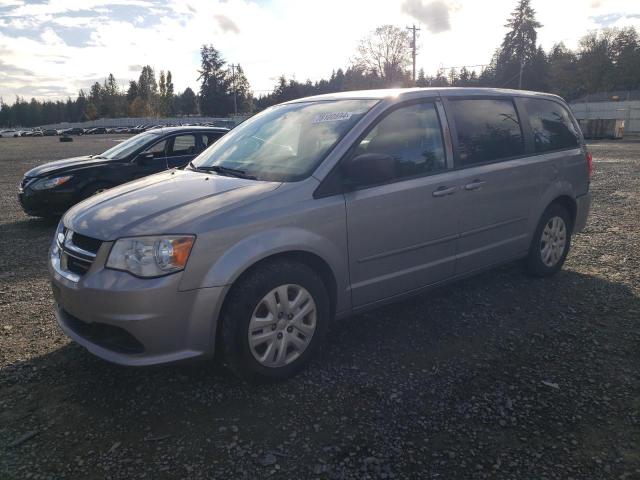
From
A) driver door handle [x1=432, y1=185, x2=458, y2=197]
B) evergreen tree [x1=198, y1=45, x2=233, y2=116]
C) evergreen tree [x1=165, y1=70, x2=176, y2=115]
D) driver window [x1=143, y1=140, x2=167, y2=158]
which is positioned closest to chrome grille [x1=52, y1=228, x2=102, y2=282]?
driver door handle [x1=432, y1=185, x2=458, y2=197]

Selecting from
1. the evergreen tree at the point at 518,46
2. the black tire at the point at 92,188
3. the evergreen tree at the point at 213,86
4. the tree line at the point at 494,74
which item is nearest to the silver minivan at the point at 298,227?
the black tire at the point at 92,188

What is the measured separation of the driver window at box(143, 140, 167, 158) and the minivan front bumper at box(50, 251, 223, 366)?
5703mm

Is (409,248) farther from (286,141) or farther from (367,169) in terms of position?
(286,141)

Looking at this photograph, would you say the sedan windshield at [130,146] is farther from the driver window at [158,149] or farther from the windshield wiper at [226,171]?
the windshield wiper at [226,171]

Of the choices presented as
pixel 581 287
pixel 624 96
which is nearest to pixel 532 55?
pixel 624 96

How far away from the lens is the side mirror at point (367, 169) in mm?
3285

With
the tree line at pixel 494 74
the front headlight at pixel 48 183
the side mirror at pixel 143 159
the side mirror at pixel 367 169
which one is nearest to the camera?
the side mirror at pixel 367 169

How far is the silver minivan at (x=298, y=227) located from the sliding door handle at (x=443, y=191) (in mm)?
12

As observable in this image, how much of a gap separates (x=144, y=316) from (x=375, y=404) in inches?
56.3

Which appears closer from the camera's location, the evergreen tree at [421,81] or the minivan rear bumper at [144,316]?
the minivan rear bumper at [144,316]

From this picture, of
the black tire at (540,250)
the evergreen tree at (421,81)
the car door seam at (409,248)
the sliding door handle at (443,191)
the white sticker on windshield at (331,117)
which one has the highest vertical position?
the evergreen tree at (421,81)

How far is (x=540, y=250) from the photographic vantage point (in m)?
5.00

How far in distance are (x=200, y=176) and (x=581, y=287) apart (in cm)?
376

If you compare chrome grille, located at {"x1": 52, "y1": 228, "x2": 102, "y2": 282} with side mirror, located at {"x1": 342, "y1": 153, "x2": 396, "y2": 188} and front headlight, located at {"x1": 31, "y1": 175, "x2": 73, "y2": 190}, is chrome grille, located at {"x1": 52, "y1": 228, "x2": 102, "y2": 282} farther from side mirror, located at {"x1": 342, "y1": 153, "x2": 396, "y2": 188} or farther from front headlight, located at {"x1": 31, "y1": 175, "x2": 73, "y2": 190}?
front headlight, located at {"x1": 31, "y1": 175, "x2": 73, "y2": 190}
